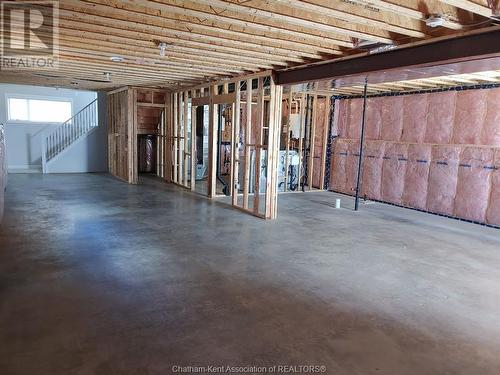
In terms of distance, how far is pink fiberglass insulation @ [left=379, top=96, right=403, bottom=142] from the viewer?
766 cm

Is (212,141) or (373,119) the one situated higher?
(373,119)

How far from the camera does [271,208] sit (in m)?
6.23

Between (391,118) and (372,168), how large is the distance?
1153mm

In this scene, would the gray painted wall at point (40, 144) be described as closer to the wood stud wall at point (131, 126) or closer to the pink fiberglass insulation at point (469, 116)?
the wood stud wall at point (131, 126)

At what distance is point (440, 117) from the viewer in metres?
6.93

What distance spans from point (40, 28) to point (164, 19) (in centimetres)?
147

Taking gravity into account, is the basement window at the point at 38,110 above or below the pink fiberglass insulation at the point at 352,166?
above

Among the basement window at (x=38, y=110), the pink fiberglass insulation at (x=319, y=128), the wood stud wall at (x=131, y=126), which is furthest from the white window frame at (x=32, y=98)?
the pink fiberglass insulation at (x=319, y=128)

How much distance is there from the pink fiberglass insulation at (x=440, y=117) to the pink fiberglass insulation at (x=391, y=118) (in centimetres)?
63

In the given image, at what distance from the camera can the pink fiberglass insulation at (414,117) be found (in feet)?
23.6

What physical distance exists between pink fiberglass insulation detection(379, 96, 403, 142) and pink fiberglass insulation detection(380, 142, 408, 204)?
0.19 meters

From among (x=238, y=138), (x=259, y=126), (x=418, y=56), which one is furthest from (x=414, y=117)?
(x=418, y=56)

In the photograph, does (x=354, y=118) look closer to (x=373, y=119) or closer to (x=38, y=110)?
(x=373, y=119)

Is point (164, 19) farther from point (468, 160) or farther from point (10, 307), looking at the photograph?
point (468, 160)
